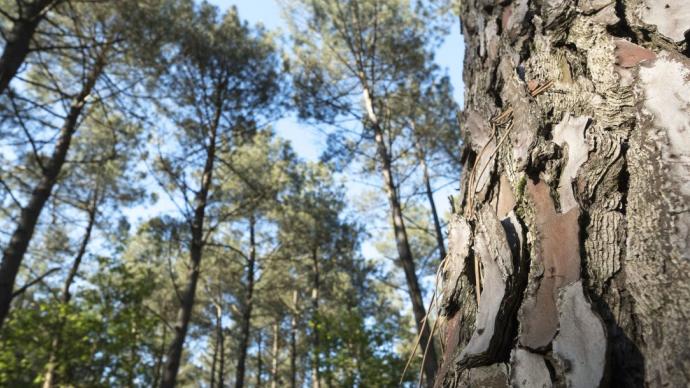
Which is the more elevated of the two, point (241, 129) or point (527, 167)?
point (241, 129)

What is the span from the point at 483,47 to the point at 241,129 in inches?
312

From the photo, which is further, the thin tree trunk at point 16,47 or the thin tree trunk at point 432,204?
Answer: the thin tree trunk at point 432,204

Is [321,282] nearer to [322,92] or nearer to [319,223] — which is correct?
[319,223]

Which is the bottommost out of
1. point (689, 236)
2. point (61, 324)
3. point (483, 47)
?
point (689, 236)

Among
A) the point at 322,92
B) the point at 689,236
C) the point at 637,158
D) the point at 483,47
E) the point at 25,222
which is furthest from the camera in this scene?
the point at 322,92

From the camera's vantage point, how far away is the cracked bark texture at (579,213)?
596 mm

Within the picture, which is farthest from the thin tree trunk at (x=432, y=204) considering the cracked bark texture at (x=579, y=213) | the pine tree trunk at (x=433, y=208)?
the cracked bark texture at (x=579, y=213)

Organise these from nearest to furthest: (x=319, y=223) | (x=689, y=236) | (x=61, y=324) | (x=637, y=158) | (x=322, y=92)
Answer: (x=689, y=236), (x=637, y=158), (x=61, y=324), (x=322, y=92), (x=319, y=223)

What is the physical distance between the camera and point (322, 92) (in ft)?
29.9

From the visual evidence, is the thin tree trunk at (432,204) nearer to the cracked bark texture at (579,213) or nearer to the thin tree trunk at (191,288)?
the thin tree trunk at (191,288)

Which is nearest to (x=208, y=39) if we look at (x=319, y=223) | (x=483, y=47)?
(x=319, y=223)

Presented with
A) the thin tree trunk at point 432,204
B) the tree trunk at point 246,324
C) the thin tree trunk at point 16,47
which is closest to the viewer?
the thin tree trunk at point 16,47

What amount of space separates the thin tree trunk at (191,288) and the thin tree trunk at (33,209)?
197 centimetres

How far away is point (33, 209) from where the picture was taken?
563 centimetres
